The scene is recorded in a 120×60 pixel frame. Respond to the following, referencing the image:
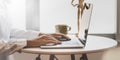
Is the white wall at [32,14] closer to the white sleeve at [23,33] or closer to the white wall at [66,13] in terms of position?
A: the white wall at [66,13]

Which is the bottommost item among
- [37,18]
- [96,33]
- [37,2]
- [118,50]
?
[118,50]

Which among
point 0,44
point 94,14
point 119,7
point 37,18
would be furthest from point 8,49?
point 119,7

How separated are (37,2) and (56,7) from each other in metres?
0.20

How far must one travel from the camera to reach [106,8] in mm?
2049

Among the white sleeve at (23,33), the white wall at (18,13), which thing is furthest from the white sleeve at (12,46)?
the white wall at (18,13)

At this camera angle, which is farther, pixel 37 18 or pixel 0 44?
pixel 37 18

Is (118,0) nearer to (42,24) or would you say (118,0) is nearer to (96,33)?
(96,33)

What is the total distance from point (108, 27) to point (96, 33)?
0.14 m

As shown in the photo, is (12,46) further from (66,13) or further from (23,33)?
(66,13)

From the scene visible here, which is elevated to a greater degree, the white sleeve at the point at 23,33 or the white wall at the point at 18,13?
the white wall at the point at 18,13

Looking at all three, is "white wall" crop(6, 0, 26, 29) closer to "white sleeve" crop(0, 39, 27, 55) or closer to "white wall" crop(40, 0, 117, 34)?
"white wall" crop(40, 0, 117, 34)

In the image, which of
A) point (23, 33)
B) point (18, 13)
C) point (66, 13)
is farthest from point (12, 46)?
point (66, 13)

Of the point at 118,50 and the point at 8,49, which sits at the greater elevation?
the point at 8,49

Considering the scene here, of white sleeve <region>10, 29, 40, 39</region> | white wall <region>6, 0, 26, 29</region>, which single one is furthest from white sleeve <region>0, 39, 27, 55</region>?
white wall <region>6, 0, 26, 29</region>
